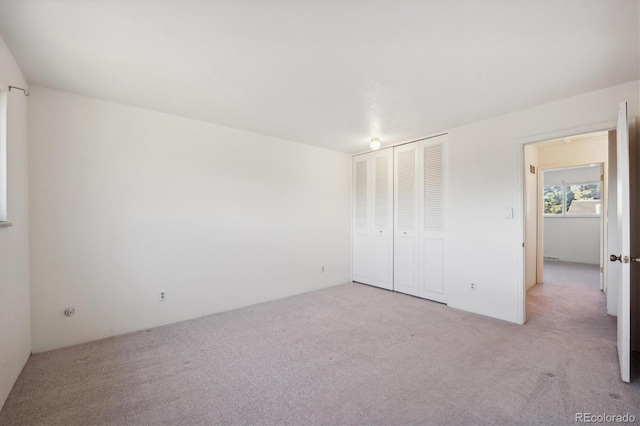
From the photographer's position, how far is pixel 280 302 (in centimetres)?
402

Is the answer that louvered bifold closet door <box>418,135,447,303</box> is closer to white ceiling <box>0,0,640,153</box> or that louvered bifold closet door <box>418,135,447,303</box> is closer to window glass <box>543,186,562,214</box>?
white ceiling <box>0,0,640,153</box>

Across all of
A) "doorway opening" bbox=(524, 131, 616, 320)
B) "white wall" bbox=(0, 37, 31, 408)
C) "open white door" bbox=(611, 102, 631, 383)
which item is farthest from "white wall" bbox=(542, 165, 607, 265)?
"white wall" bbox=(0, 37, 31, 408)

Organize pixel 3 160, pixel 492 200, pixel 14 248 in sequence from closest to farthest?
pixel 3 160 < pixel 14 248 < pixel 492 200

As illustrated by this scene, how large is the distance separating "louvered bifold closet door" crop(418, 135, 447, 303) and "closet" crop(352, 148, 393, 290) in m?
0.57

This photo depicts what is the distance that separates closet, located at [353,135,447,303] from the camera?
398 cm

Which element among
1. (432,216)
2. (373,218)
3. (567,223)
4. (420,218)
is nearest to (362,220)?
(373,218)

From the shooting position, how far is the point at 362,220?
5090 millimetres

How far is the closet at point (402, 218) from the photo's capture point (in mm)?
3984

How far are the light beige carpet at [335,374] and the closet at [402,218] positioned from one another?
0.95m

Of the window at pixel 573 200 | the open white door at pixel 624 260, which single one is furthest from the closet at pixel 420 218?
the window at pixel 573 200

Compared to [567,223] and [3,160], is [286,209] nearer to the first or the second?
[3,160]

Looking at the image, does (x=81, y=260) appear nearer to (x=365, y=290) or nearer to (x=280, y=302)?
(x=280, y=302)

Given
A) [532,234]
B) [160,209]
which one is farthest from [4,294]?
[532,234]

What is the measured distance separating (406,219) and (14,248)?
429 centimetres
